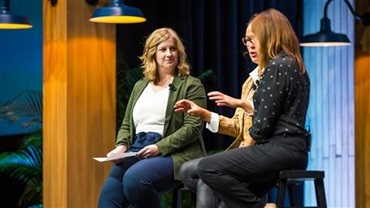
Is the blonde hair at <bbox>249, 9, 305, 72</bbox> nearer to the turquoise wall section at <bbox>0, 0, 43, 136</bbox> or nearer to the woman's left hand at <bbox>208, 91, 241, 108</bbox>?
the woman's left hand at <bbox>208, 91, 241, 108</bbox>

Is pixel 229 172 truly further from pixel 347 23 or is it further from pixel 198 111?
pixel 347 23

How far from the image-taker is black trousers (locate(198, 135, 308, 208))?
368 centimetres

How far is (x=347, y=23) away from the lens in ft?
24.2

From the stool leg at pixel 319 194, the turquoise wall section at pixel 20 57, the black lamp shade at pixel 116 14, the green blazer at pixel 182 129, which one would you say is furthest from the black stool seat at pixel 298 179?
A: the turquoise wall section at pixel 20 57

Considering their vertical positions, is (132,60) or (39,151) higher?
(132,60)

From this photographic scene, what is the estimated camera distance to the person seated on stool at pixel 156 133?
14.3ft

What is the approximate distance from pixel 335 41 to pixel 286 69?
2.23 m

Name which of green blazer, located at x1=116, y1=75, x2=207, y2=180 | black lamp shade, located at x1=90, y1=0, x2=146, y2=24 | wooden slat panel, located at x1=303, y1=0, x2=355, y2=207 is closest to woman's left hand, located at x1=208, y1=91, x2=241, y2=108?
green blazer, located at x1=116, y1=75, x2=207, y2=180

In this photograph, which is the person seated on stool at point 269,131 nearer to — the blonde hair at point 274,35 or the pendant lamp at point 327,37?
the blonde hair at point 274,35

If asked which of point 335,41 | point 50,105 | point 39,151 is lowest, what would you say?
point 39,151

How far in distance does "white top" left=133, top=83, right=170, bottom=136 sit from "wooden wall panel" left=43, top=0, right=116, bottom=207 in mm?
767

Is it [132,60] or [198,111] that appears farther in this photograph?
[132,60]

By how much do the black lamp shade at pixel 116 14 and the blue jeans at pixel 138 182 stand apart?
0.88 metres

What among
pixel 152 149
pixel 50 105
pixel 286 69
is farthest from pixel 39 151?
pixel 286 69
